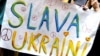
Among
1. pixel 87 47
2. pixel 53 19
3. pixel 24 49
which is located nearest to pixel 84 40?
pixel 87 47

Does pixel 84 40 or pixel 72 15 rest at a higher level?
pixel 72 15

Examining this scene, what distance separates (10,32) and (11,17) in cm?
12

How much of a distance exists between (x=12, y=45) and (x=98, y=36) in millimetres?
812

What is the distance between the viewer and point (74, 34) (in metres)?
2.63

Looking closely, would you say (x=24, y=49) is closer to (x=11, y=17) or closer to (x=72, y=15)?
(x=11, y=17)

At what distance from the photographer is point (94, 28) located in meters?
2.65

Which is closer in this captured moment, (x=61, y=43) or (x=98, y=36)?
(x=61, y=43)

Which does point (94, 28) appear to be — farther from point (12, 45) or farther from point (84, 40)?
point (12, 45)

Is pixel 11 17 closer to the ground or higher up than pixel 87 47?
higher up

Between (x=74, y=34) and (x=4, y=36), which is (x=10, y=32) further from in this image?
(x=74, y=34)

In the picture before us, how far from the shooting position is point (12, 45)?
2621 mm

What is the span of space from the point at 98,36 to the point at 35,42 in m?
0.66

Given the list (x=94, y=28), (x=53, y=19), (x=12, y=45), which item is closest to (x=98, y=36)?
(x=94, y=28)

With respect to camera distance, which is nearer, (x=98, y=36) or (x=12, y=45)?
(x=12, y=45)
